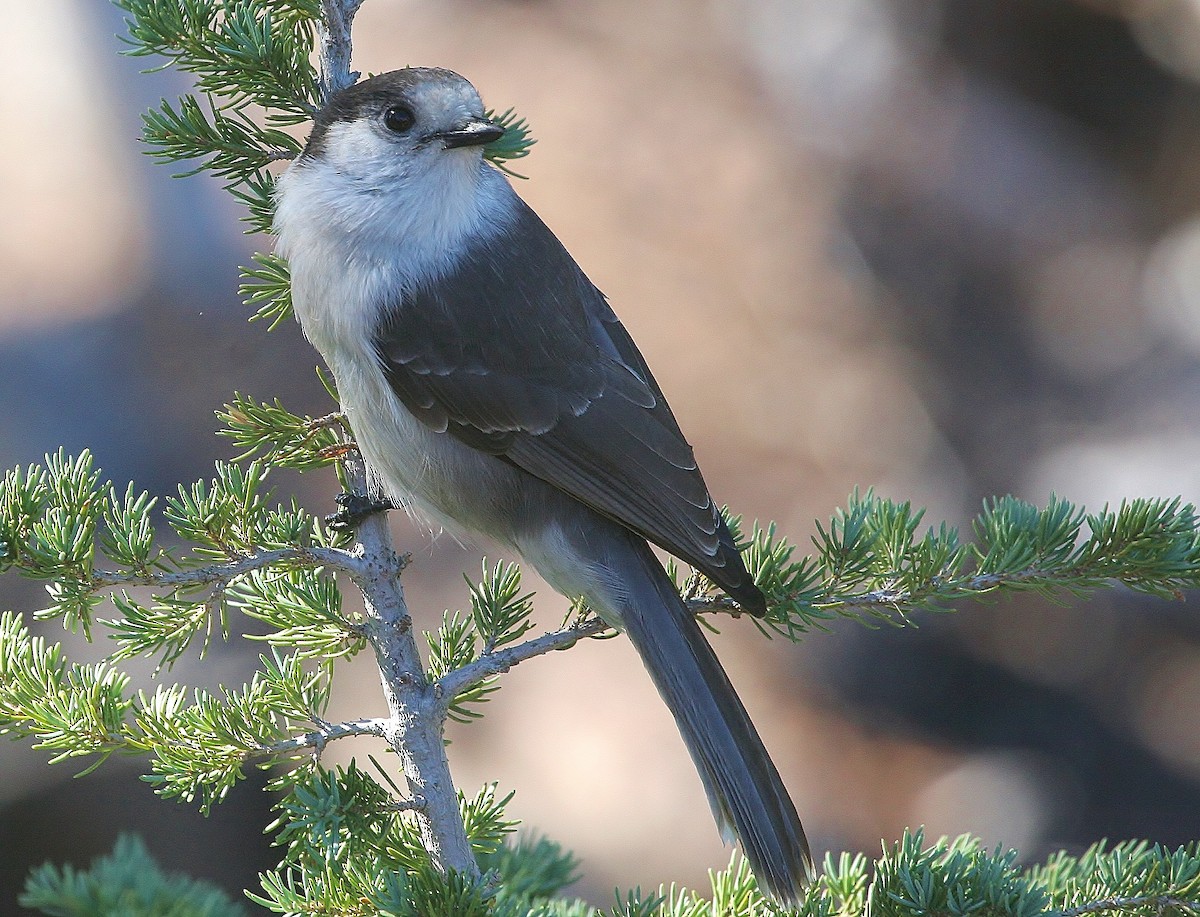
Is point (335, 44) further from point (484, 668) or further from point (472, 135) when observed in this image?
point (484, 668)

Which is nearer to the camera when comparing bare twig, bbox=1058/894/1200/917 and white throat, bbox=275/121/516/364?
bare twig, bbox=1058/894/1200/917

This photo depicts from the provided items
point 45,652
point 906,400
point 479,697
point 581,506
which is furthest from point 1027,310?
Result: point 45,652

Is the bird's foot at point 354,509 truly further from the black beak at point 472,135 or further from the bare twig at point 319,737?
the black beak at point 472,135

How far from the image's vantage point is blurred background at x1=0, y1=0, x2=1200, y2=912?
14.5 ft

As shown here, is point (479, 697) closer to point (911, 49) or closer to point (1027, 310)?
point (1027, 310)

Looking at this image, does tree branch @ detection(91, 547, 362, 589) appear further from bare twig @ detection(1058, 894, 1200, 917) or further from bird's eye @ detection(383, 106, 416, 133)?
bare twig @ detection(1058, 894, 1200, 917)

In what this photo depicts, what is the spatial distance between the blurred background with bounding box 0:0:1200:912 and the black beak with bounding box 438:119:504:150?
2.23 m

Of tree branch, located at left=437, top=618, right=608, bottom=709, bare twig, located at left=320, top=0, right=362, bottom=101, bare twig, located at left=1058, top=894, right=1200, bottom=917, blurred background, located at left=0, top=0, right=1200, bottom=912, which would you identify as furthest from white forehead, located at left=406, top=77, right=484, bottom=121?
blurred background, located at left=0, top=0, right=1200, bottom=912

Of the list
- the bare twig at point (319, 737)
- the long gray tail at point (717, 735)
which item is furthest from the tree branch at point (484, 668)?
the long gray tail at point (717, 735)

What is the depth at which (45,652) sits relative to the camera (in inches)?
76.7

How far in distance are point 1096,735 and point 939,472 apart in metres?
1.17

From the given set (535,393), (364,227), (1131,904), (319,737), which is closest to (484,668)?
(319,737)

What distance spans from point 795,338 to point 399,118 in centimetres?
321

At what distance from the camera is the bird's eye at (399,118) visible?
8.36 ft
